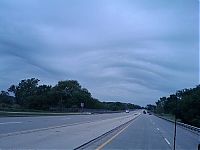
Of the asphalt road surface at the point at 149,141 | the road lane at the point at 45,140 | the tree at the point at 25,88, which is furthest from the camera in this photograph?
the tree at the point at 25,88

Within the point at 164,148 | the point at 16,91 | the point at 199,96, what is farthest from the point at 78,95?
the point at 164,148

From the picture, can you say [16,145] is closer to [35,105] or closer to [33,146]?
[33,146]

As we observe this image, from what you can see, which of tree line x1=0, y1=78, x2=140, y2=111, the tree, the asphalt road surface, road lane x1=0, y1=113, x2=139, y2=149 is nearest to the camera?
road lane x1=0, y1=113, x2=139, y2=149

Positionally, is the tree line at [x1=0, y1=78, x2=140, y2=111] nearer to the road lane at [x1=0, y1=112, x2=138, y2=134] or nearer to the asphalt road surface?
the road lane at [x1=0, y1=112, x2=138, y2=134]

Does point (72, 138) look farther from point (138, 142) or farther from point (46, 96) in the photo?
point (46, 96)

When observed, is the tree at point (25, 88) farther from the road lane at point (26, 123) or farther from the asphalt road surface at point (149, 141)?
the asphalt road surface at point (149, 141)

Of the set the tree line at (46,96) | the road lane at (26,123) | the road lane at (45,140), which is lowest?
the road lane at (45,140)

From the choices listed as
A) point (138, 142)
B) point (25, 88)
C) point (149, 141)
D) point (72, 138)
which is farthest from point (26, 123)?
point (25, 88)

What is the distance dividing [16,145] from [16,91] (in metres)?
155

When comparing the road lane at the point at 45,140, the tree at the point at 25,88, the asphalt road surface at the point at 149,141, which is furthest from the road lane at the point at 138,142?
the tree at the point at 25,88

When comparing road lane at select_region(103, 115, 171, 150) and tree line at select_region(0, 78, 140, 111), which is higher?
tree line at select_region(0, 78, 140, 111)

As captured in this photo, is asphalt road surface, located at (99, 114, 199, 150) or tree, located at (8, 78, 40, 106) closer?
asphalt road surface, located at (99, 114, 199, 150)

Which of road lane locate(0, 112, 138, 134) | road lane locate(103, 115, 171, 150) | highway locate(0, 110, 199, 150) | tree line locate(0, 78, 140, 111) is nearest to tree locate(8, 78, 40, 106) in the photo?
tree line locate(0, 78, 140, 111)

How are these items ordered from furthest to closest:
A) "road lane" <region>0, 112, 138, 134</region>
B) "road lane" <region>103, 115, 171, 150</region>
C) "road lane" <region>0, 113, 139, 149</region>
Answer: "road lane" <region>0, 112, 138, 134</region> < "road lane" <region>103, 115, 171, 150</region> < "road lane" <region>0, 113, 139, 149</region>
